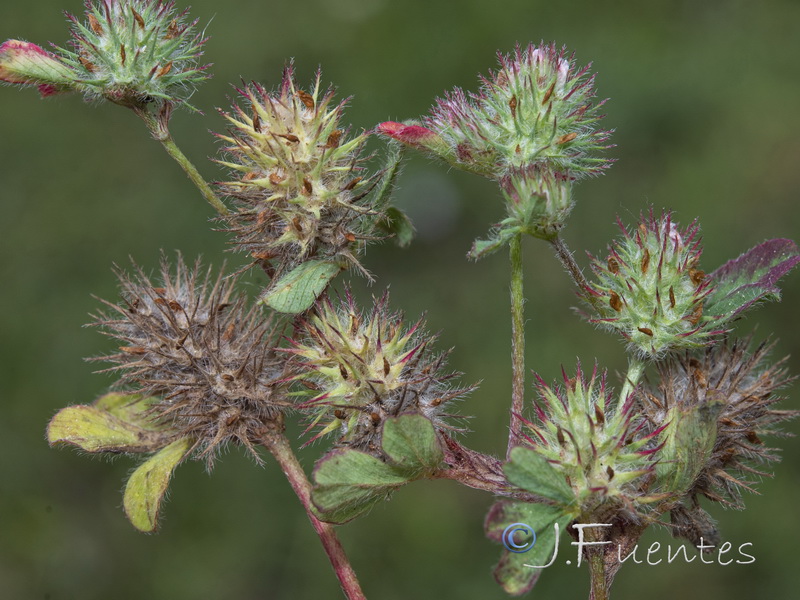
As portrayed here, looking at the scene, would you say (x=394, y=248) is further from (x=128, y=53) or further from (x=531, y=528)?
(x=531, y=528)

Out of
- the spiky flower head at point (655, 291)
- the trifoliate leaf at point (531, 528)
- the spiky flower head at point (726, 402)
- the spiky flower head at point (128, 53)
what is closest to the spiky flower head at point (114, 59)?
the spiky flower head at point (128, 53)

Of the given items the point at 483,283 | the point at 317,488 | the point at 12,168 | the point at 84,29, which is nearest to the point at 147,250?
the point at 12,168

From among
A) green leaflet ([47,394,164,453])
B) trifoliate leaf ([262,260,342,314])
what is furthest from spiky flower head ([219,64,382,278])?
green leaflet ([47,394,164,453])

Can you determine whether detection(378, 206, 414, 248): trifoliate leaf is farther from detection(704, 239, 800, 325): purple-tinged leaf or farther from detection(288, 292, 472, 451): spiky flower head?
detection(704, 239, 800, 325): purple-tinged leaf

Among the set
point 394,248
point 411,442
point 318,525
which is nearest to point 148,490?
point 318,525

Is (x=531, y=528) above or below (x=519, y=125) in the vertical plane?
below

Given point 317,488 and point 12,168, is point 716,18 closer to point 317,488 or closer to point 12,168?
point 12,168

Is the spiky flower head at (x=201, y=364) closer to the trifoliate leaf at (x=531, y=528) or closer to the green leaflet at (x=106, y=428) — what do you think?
the green leaflet at (x=106, y=428)
